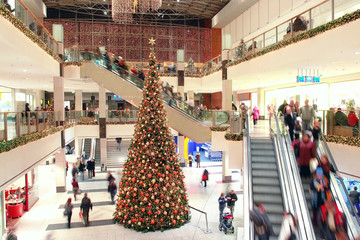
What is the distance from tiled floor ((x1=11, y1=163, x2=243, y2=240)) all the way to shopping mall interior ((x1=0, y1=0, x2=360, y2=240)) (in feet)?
0.22

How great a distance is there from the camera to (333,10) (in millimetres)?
8906

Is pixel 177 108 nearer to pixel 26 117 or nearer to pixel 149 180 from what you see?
pixel 149 180

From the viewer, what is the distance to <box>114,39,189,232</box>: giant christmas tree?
10266 millimetres

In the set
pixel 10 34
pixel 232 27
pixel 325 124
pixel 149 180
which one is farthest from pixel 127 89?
pixel 232 27

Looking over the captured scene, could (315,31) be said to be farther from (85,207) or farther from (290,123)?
(85,207)

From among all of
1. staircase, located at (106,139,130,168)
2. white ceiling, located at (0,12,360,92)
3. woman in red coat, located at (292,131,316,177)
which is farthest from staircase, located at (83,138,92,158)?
woman in red coat, located at (292,131,316,177)

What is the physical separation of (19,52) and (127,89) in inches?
308

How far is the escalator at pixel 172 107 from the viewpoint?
15.0 meters

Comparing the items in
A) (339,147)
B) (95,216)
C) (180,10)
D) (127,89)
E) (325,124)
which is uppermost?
(180,10)

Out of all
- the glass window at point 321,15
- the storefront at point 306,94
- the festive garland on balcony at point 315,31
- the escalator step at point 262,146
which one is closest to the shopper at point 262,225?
the escalator step at point 262,146

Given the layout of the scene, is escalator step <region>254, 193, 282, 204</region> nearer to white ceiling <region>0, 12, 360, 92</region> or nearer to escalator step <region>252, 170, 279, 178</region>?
escalator step <region>252, 170, 279, 178</region>

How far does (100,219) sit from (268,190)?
22.2 feet

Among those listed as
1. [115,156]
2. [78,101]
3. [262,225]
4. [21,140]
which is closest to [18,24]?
[21,140]

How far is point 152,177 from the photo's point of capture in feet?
33.8
